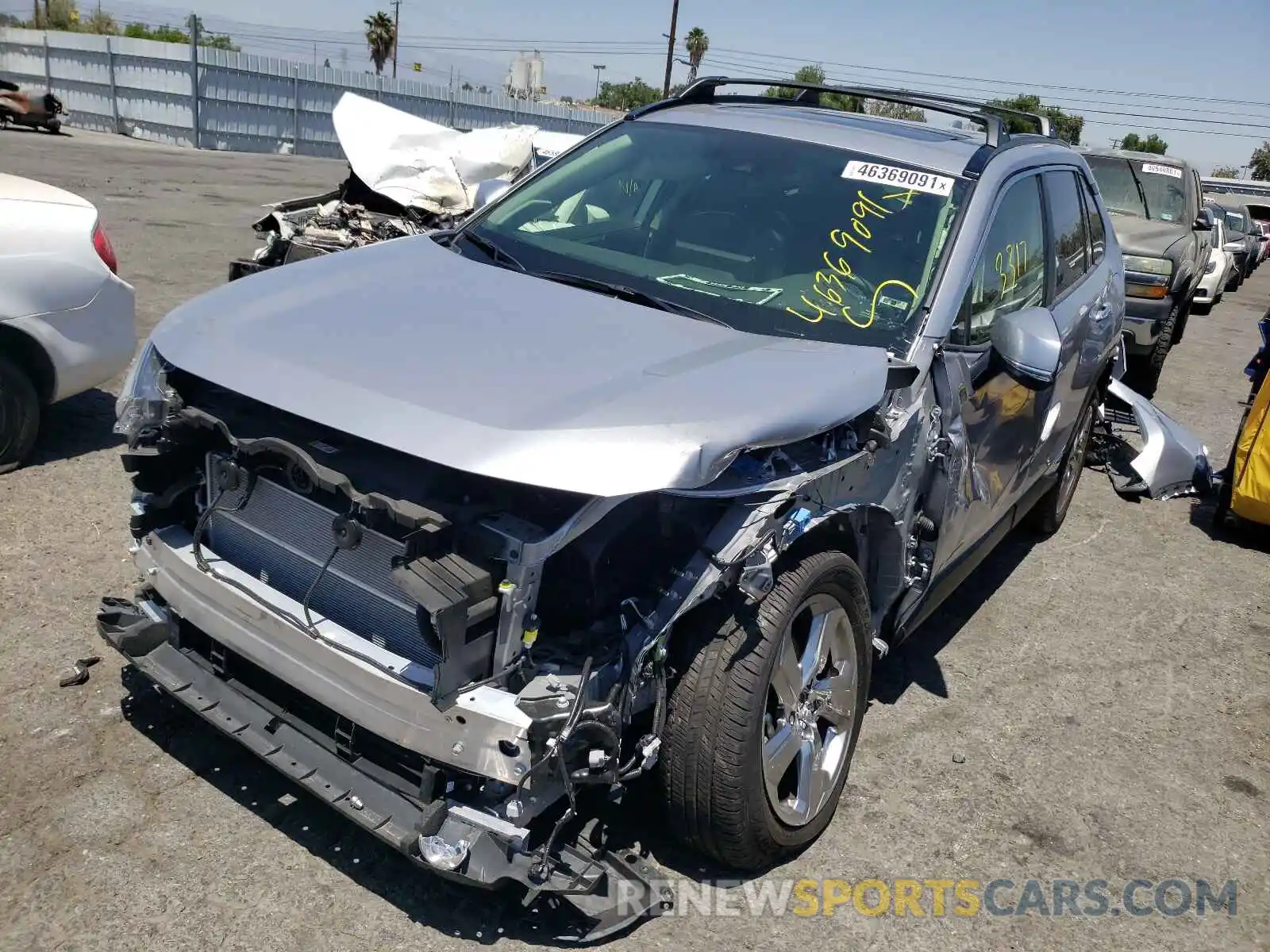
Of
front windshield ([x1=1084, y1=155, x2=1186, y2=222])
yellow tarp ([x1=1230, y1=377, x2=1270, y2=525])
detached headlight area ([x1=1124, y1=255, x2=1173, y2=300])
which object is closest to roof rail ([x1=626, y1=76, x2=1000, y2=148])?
yellow tarp ([x1=1230, y1=377, x2=1270, y2=525])

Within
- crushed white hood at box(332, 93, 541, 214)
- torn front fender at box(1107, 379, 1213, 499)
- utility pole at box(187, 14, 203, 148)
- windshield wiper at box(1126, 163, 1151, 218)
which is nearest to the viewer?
torn front fender at box(1107, 379, 1213, 499)

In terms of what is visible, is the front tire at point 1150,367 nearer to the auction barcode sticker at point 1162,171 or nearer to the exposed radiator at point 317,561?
the auction barcode sticker at point 1162,171

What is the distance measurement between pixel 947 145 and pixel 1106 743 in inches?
90.8

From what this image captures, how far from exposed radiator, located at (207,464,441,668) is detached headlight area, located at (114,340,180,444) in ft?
0.96

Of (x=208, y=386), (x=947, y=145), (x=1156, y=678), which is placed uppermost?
(x=947, y=145)

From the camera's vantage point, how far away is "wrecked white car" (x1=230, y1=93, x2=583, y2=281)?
9352mm

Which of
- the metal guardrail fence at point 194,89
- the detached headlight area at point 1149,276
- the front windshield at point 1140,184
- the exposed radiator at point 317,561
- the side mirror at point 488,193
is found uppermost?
the side mirror at point 488,193

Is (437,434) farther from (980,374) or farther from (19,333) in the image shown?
(19,333)

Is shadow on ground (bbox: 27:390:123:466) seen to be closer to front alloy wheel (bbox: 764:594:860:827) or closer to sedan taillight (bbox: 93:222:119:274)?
sedan taillight (bbox: 93:222:119:274)

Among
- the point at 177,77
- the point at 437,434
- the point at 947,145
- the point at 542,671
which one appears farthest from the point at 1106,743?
the point at 177,77

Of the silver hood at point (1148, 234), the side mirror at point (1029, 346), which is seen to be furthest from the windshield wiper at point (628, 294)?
the silver hood at point (1148, 234)

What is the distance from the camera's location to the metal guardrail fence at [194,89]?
2897 centimetres

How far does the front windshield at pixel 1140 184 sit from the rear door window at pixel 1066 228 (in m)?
6.87

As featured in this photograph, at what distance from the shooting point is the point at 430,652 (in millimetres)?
2529
